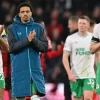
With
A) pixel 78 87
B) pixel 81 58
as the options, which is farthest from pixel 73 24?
pixel 78 87

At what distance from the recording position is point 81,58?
1124 centimetres

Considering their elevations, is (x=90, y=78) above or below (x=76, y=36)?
below

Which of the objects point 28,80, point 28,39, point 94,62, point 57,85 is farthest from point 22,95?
point 57,85

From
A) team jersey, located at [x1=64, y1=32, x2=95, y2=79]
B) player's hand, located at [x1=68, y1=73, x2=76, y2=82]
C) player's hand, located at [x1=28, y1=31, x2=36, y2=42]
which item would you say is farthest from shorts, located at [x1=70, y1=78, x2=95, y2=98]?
player's hand, located at [x1=28, y1=31, x2=36, y2=42]

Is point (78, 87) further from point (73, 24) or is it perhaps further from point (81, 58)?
point (73, 24)

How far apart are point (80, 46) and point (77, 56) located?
19 centimetres

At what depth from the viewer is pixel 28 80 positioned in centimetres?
944

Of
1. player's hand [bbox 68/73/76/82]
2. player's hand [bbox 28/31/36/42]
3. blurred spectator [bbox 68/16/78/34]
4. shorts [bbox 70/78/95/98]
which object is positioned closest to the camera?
player's hand [bbox 28/31/36/42]

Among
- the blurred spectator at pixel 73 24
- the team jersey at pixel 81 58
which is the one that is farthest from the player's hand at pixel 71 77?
the blurred spectator at pixel 73 24

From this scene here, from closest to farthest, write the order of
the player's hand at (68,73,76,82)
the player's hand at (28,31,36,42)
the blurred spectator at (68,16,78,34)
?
the player's hand at (28,31,36,42), the player's hand at (68,73,76,82), the blurred spectator at (68,16,78,34)

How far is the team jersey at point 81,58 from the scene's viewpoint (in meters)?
11.2

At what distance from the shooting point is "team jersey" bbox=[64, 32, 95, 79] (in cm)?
1123

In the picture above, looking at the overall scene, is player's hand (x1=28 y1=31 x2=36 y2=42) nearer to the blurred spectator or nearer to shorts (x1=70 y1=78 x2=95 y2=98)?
shorts (x1=70 y1=78 x2=95 y2=98)

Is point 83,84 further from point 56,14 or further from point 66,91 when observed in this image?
point 56,14
